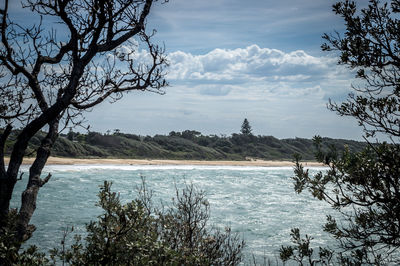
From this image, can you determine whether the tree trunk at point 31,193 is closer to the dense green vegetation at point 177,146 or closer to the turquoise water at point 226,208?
the turquoise water at point 226,208

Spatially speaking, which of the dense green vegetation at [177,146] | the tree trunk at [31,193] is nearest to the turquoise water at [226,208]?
the tree trunk at [31,193]

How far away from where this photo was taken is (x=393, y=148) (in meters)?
3.61

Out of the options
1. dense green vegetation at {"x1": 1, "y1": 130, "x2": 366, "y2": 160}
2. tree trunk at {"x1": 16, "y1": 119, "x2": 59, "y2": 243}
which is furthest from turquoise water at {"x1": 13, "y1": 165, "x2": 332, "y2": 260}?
dense green vegetation at {"x1": 1, "y1": 130, "x2": 366, "y2": 160}

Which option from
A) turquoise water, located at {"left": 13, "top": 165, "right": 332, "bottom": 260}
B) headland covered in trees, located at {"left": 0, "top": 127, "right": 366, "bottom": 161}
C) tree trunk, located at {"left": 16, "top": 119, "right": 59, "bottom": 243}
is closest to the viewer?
tree trunk, located at {"left": 16, "top": 119, "right": 59, "bottom": 243}

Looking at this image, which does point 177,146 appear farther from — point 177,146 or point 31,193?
point 31,193

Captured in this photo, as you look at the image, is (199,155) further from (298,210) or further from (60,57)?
(60,57)

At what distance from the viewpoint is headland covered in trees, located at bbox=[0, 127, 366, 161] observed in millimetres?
47281

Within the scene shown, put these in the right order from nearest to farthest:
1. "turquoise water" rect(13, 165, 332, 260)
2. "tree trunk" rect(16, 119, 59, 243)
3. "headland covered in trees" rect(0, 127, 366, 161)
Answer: "tree trunk" rect(16, 119, 59, 243)
"turquoise water" rect(13, 165, 332, 260)
"headland covered in trees" rect(0, 127, 366, 161)

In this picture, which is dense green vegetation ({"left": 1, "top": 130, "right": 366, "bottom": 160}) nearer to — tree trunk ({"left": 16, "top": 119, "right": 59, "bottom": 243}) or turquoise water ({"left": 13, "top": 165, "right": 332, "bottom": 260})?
turquoise water ({"left": 13, "top": 165, "right": 332, "bottom": 260})

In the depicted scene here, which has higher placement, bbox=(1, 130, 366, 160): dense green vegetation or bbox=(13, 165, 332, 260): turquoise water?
bbox=(1, 130, 366, 160): dense green vegetation

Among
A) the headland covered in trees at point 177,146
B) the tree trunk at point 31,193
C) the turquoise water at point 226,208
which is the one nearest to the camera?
the tree trunk at point 31,193

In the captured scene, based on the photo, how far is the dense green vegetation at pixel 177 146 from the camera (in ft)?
156

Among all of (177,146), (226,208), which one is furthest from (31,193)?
(177,146)

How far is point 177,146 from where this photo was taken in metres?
64.8
